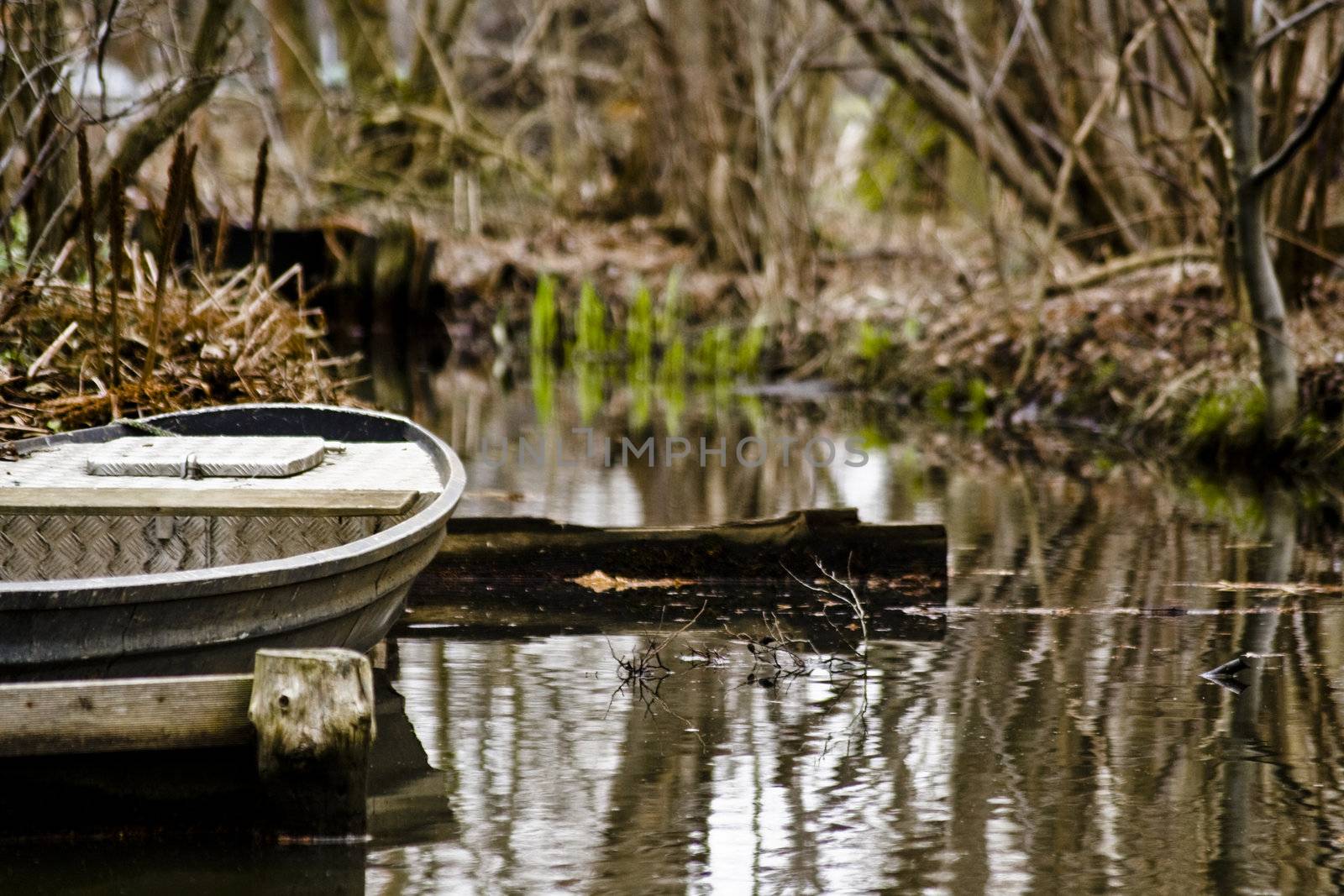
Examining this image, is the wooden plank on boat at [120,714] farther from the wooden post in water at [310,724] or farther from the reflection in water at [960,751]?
the reflection in water at [960,751]

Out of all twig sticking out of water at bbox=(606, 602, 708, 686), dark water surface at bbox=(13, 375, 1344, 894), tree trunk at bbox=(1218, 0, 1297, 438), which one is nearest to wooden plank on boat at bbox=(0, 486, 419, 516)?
dark water surface at bbox=(13, 375, 1344, 894)

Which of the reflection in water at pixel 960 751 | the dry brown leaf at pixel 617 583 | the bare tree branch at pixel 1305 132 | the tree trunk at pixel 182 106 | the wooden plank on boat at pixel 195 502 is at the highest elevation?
the tree trunk at pixel 182 106

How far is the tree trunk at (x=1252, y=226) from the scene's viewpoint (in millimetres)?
8258

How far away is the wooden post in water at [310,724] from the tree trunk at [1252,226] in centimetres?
617

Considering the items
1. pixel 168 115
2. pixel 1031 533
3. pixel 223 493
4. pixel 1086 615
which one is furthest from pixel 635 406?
pixel 223 493

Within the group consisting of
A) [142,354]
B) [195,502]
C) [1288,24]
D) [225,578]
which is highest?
[1288,24]

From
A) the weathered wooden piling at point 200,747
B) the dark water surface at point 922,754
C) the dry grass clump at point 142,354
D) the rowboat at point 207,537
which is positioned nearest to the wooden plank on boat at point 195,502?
the rowboat at point 207,537

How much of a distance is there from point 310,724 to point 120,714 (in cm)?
39

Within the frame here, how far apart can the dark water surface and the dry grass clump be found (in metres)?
2.12

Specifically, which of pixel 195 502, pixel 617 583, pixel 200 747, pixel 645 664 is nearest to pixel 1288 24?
pixel 617 583

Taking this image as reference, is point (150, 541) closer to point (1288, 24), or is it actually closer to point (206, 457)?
point (206, 457)

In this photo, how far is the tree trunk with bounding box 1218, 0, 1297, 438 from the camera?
826 centimetres

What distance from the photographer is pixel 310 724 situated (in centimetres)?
356

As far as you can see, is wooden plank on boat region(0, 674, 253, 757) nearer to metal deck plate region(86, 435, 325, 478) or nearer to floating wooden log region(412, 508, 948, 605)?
metal deck plate region(86, 435, 325, 478)
